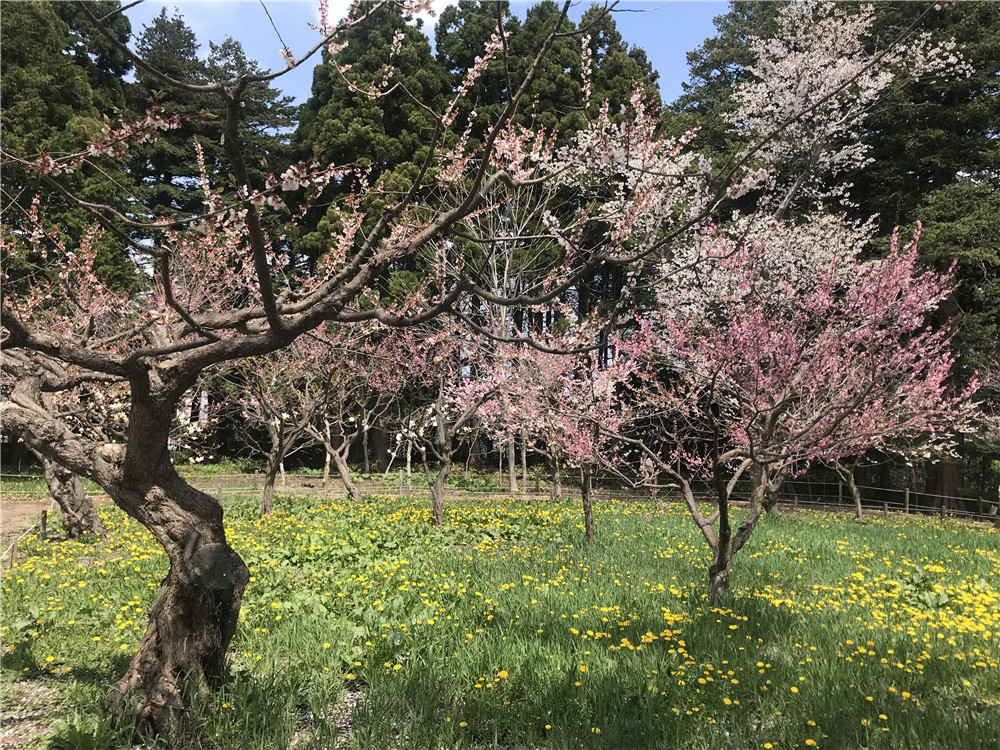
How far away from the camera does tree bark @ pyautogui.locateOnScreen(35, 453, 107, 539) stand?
31.5 ft

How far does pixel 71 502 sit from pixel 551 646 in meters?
8.84

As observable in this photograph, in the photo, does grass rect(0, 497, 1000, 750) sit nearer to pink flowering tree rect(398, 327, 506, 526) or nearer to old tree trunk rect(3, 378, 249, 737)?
old tree trunk rect(3, 378, 249, 737)

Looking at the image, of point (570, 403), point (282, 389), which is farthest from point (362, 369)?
point (570, 403)

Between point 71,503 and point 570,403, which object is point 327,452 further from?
point 570,403

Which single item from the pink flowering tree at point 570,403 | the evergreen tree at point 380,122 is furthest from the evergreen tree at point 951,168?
the evergreen tree at point 380,122

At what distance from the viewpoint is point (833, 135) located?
58.3 ft

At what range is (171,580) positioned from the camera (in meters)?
3.45

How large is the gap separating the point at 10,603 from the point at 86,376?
3559 millimetres

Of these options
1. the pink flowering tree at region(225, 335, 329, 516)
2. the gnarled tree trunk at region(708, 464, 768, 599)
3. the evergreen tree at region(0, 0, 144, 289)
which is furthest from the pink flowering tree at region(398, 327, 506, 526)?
the evergreen tree at region(0, 0, 144, 289)

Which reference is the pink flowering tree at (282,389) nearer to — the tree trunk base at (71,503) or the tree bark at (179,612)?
the tree trunk base at (71,503)

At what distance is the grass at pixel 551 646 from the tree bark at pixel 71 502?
1.12 m

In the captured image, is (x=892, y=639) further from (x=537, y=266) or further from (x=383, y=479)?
(x=383, y=479)

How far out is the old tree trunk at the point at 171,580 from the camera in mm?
3328

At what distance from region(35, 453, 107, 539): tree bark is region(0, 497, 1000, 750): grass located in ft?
3.69
